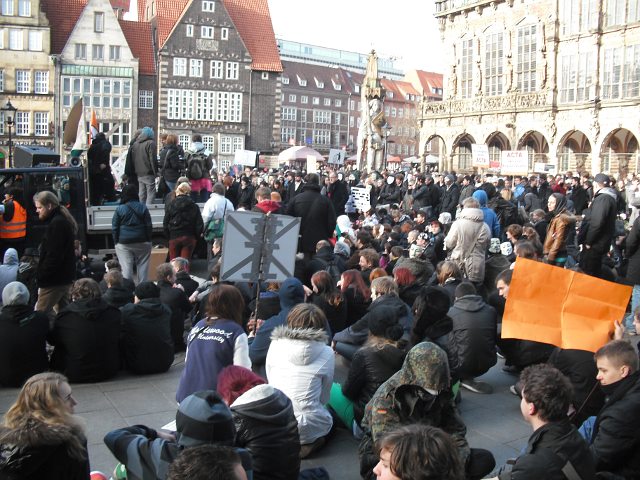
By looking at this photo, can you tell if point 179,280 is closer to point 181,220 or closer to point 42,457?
point 181,220

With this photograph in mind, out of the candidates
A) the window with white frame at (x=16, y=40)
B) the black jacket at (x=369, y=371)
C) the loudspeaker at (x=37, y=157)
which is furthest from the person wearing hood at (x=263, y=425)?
the window with white frame at (x=16, y=40)

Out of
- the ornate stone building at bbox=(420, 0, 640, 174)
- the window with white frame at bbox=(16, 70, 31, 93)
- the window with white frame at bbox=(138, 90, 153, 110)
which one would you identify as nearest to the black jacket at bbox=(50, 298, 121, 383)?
the ornate stone building at bbox=(420, 0, 640, 174)

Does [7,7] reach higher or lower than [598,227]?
higher

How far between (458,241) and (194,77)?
52947 mm

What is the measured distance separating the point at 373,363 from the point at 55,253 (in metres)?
4.56

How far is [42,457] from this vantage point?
3979 mm

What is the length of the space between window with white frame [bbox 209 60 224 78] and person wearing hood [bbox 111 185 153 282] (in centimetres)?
5233

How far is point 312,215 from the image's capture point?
12219 mm

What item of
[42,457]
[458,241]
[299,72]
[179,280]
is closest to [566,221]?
[458,241]

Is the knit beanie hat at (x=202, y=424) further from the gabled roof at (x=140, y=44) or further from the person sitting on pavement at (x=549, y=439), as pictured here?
the gabled roof at (x=140, y=44)

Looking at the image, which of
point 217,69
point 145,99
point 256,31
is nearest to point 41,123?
point 145,99

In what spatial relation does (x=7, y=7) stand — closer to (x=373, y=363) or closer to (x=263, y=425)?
(x=373, y=363)

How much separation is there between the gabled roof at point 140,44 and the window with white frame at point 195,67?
9.56 feet

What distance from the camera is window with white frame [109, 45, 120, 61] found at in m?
58.4
